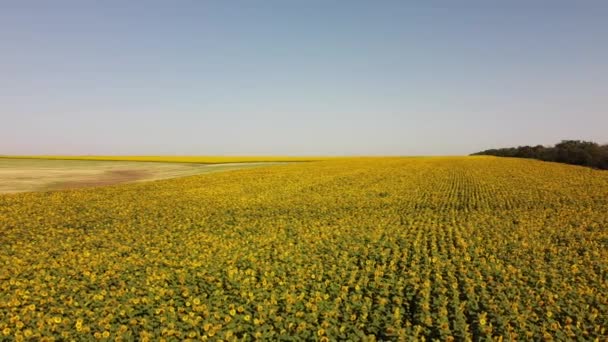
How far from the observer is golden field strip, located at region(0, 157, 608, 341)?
696cm

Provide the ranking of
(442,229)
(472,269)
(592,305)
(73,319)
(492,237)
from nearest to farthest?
(73,319), (592,305), (472,269), (492,237), (442,229)

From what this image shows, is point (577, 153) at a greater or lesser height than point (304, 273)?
greater

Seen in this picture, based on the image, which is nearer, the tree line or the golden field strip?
the golden field strip

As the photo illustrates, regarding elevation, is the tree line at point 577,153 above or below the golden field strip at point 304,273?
above

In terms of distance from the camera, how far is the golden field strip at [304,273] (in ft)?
22.9

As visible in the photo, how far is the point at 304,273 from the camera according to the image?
9742 millimetres

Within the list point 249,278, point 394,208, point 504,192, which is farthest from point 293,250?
point 504,192

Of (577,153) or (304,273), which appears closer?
(304,273)

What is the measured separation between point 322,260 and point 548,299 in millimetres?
5634

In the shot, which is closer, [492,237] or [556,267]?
[556,267]

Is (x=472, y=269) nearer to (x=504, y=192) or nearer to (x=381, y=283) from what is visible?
(x=381, y=283)

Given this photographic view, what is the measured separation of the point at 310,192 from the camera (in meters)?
27.8

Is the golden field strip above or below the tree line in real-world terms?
below

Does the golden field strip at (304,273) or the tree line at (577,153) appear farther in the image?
the tree line at (577,153)
